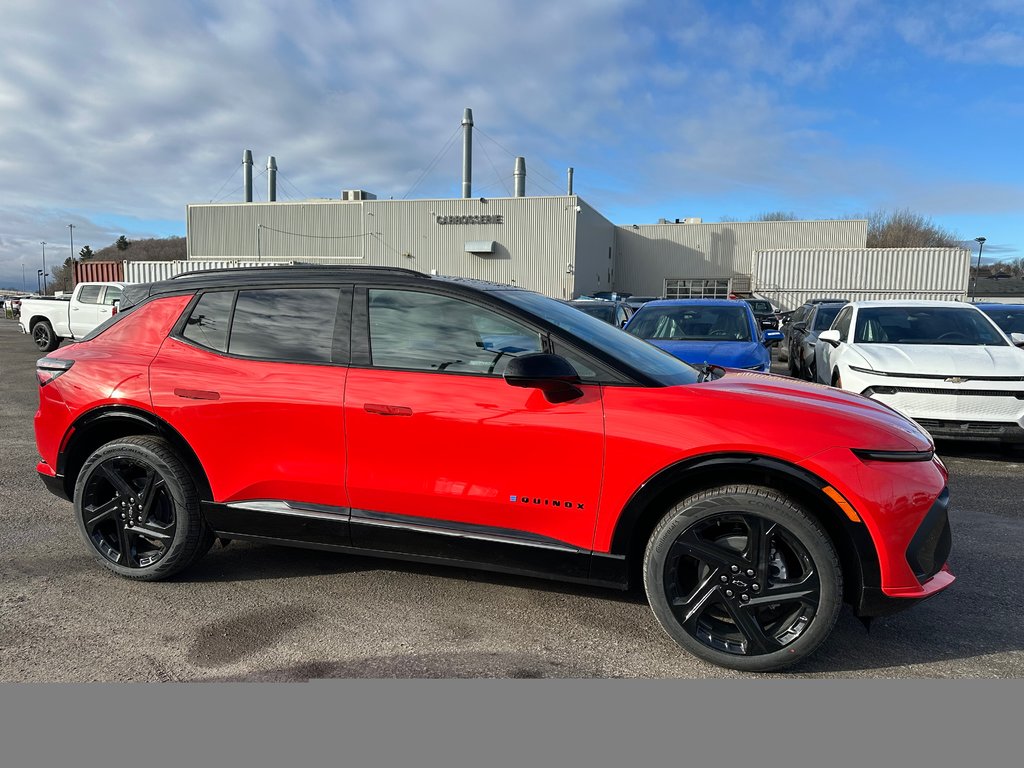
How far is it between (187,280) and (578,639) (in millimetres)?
2878

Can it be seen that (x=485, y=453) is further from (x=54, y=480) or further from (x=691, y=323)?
(x=691, y=323)

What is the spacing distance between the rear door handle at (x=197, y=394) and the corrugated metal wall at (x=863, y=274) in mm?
36042

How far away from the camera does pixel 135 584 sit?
12.1 feet

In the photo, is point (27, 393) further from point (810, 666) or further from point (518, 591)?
point (810, 666)

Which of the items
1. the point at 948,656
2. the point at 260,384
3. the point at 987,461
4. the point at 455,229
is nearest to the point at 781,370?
the point at 987,461

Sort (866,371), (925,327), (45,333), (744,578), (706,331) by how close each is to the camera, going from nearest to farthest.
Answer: (744,578)
(866,371)
(925,327)
(706,331)
(45,333)

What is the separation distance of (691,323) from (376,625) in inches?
273

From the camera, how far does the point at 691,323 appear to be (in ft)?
29.9

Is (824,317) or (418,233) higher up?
(418,233)

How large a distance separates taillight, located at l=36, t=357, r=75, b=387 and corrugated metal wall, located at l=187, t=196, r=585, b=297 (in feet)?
110

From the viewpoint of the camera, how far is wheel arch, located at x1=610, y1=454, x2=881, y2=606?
8.88ft

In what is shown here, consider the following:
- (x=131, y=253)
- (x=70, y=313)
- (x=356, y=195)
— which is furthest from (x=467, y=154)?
(x=131, y=253)

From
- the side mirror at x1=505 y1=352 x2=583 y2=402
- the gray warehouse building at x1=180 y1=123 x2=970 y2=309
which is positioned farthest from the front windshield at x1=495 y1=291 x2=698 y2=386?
the gray warehouse building at x1=180 y1=123 x2=970 y2=309

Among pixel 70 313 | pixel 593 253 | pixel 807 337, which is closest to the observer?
pixel 807 337
